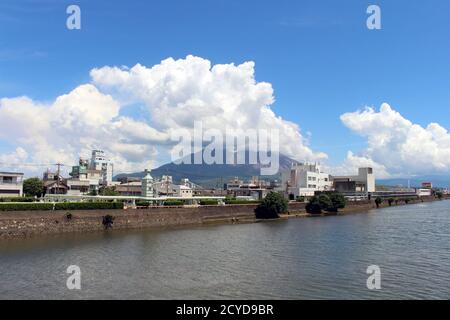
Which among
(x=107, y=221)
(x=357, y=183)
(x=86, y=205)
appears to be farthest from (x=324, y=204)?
(x=86, y=205)

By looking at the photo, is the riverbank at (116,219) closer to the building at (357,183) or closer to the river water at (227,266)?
the river water at (227,266)

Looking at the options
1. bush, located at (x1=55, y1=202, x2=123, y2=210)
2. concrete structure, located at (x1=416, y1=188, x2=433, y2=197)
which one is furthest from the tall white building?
concrete structure, located at (x1=416, y1=188, x2=433, y2=197)

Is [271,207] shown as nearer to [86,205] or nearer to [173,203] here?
[173,203]

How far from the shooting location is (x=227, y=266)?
2902cm

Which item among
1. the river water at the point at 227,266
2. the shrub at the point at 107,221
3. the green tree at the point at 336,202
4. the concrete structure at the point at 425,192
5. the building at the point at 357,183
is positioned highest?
the building at the point at 357,183

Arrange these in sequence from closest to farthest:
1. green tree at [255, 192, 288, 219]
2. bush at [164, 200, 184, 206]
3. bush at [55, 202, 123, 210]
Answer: bush at [55, 202, 123, 210], bush at [164, 200, 184, 206], green tree at [255, 192, 288, 219]

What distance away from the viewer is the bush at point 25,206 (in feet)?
142

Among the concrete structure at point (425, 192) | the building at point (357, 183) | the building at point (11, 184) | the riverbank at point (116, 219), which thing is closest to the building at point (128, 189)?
the building at point (11, 184)

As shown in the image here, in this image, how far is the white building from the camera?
361 feet

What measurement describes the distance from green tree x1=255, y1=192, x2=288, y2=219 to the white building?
33201 mm

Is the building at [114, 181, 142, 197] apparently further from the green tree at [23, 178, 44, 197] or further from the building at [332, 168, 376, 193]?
the building at [332, 168, 376, 193]

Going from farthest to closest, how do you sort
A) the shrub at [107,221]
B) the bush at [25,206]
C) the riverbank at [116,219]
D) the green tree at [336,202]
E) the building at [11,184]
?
the green tree at [336,202]
the building at [11,184]
the shrub at [107,221]
the riverbank at [116,219]
the bush at [25,206]

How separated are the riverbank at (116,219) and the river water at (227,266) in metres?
2.81

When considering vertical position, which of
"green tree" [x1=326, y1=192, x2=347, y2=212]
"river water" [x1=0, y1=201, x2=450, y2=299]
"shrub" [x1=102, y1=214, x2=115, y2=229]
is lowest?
"river water" [x1=0, y1=201, x2=450, y2=299]
